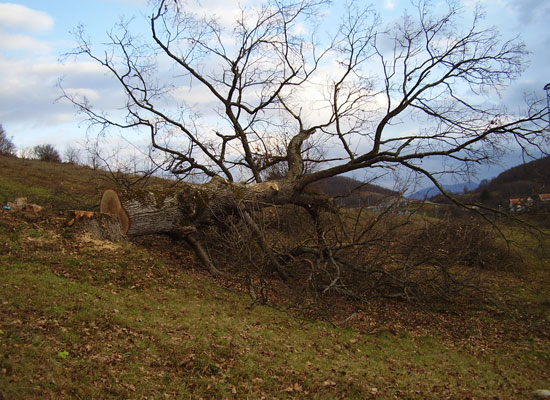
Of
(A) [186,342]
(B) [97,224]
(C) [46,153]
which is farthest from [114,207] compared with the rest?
(C) [46,153]

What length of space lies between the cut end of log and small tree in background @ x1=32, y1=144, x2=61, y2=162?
15.1 meters

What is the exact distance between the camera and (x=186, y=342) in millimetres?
5211

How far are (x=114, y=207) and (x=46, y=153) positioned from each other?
17.1 meters

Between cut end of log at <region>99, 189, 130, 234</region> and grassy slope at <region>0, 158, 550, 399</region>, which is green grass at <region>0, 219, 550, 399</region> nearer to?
grassy slope at <region>0, 158, 550, 399</region>

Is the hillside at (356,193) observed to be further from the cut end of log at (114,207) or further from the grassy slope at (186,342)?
the cut end of log at (114,207)

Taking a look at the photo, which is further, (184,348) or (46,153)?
(46,153)

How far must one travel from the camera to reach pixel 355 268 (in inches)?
346

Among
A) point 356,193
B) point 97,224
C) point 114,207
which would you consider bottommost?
point 97,224

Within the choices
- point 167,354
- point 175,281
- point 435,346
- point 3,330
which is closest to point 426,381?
point 435,346

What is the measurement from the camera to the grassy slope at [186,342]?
13.9 feet

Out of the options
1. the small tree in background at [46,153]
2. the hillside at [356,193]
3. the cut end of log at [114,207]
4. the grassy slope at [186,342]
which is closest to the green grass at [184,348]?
the grassy slope at [186,342]

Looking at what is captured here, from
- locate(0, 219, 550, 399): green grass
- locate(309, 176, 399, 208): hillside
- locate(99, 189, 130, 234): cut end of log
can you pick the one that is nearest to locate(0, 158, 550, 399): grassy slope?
locate(0, 219, 550, 399): green grass

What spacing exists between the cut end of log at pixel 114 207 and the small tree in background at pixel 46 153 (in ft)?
49.5

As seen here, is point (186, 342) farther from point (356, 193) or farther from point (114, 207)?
point (356, 193)
